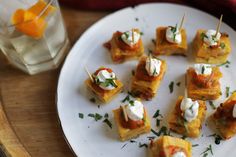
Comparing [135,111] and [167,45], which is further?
[167,45]

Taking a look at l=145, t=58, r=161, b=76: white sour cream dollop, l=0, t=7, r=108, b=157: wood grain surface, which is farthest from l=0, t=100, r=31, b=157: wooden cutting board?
l=145, t=58, r=161, b=76: white sour cream dollop

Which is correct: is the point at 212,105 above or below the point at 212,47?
below

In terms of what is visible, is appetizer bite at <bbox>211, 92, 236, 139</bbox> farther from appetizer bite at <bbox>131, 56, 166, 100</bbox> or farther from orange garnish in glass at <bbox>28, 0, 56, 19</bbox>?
orange garnish in glass at <bbox>28, 0, 56, 19</bbox>

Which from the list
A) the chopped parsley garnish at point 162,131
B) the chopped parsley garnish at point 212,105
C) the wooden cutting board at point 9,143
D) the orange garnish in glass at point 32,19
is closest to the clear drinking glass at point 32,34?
the orange garnish in glass at point 32,19

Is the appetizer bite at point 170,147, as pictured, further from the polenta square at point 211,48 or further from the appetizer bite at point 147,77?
the polenta square at point 211,48

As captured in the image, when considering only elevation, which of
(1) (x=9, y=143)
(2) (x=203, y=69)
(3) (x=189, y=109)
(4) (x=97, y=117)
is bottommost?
(1) (x=9, y=143)

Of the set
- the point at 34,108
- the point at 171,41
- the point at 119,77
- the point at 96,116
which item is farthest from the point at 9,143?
the point at 171,41

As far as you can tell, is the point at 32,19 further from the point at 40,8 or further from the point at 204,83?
the point at 204,83
